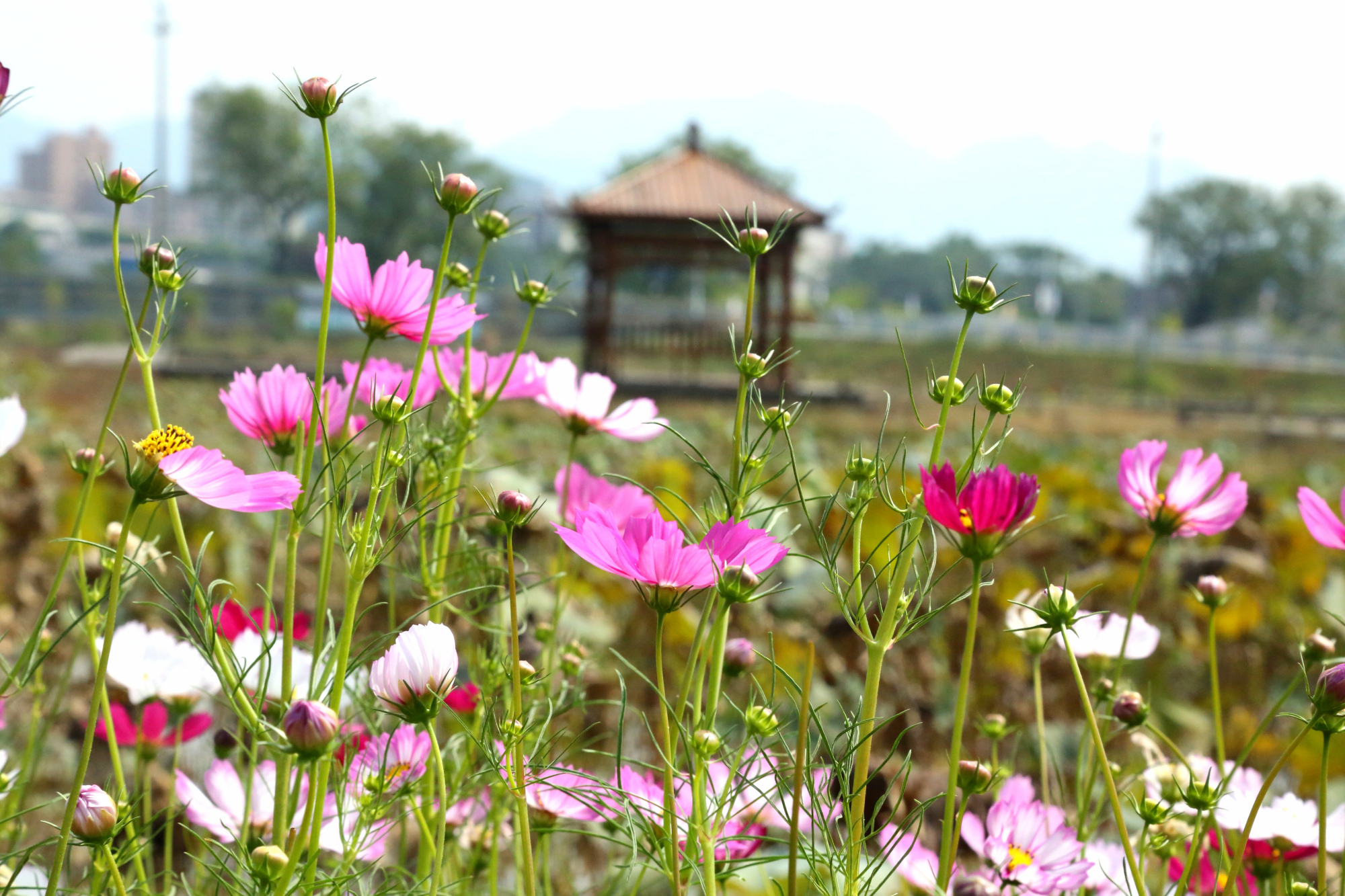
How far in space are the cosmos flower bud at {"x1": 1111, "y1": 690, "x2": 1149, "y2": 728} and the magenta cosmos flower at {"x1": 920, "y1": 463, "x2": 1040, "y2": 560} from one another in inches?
6.8

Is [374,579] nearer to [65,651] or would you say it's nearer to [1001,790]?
[65,651]

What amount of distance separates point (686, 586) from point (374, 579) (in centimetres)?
83

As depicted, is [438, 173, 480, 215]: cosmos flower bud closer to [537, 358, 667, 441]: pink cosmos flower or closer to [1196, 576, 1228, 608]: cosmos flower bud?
[537, 358, 667, 441]: pink cosmos flower

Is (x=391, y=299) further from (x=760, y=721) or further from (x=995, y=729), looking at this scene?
(x=995, y=729)

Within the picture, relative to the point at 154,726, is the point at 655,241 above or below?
above

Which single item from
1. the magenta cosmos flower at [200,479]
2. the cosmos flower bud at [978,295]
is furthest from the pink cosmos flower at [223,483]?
the cosmos flower bud at [978,295]

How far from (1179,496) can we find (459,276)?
320mm

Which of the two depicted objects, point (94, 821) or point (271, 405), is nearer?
point (94, 821)

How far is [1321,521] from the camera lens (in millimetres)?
447

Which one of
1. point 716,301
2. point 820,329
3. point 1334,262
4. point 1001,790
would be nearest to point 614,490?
point 1001,790

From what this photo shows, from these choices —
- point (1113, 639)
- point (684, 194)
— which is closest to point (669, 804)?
point (1113, 639)

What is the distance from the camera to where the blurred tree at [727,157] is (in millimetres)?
28078

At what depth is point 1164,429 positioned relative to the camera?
9414 mm

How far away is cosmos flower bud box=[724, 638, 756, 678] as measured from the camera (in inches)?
18.5
